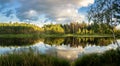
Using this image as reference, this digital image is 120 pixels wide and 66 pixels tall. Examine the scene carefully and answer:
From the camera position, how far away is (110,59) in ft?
38.7

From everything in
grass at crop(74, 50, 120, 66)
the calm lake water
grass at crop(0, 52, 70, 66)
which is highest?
grass at crop(0, 52, 70, 66)

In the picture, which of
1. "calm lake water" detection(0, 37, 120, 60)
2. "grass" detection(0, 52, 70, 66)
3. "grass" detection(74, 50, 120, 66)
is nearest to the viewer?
"grass" detection(0, 52, 70, 66)

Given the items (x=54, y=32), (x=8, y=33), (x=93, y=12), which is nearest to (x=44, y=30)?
(x=54, y=32)

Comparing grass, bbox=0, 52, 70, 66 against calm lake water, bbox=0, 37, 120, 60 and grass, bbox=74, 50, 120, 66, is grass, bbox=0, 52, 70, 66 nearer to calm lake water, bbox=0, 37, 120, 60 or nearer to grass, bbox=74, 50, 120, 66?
calm lake water, bbox=0, 37, 120, 60

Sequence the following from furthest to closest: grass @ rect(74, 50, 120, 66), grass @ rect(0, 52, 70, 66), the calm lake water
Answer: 1. the calm lake water
2. grass @ rect(74, 50, 120, 66)
3. grass @ rect(0, 52, 70, 66)

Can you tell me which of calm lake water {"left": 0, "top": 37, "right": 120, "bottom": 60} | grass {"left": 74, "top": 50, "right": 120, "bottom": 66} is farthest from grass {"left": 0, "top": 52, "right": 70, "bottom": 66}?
grass {"left": 74, "top": 50, "right": 120, "bottom": 66}

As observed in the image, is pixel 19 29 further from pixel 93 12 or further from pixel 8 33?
pixel 93 12

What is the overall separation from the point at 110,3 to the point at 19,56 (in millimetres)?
Answer: 5195

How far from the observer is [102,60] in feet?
38.9

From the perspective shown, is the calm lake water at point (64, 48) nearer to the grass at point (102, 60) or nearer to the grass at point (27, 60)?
the grass at point (27, 60)

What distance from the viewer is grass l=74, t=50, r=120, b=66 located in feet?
37.8

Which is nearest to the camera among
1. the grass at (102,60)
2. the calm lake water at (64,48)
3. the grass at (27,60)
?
the grass at (27,60)

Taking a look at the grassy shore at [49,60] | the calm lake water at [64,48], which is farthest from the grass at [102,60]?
the calm lake water at [64,48]

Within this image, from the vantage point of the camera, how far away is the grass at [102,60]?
1153cm
